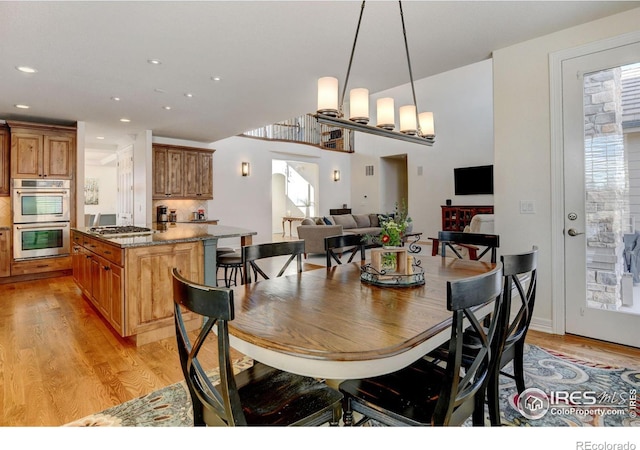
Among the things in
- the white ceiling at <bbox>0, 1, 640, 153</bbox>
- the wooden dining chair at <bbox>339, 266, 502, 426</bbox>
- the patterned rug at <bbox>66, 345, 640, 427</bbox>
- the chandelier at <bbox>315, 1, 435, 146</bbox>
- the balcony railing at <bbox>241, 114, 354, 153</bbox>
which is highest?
the balcony railing at <bbox>241, 114, 354, 153</bbox>

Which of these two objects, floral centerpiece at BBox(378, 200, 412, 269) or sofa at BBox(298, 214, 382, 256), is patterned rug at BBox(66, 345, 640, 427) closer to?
floral centerpiece at BBox(378, 200, 412, 269)

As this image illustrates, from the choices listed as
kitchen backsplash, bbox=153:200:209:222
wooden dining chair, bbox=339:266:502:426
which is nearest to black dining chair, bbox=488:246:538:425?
wooden dining chair, bbox=339:266:502:426

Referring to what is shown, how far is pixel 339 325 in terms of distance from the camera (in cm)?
123

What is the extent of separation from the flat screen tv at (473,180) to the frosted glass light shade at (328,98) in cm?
735

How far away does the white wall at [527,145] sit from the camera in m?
2.95

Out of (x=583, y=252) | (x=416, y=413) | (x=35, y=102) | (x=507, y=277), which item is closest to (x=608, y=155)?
(x=583, y=252)

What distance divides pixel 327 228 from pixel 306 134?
14.5ft

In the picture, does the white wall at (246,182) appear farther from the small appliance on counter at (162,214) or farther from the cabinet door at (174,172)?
the small appliance on counter at (162,214)

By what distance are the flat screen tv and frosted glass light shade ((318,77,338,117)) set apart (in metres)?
7.35

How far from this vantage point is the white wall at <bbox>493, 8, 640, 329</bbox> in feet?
9.67

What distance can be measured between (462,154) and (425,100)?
2073mm

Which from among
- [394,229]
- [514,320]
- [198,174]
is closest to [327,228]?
[198,174]

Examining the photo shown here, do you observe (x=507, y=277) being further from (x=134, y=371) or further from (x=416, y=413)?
(x=134, y=371)

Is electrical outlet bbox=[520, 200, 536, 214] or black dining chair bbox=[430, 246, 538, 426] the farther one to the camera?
electrical outlet bbox=[520, 200, 536, 214]
